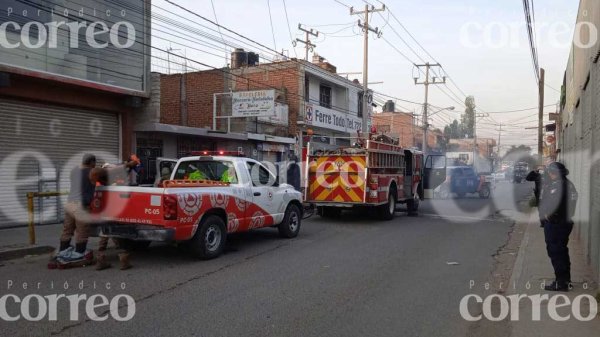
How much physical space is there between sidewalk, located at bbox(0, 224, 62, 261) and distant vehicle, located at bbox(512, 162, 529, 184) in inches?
1706

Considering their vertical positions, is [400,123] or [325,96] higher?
[400,123]

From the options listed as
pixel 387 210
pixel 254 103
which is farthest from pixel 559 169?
pixel 254 103

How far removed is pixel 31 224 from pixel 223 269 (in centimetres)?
388

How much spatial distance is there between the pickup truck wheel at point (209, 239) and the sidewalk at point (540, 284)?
4.81 metres

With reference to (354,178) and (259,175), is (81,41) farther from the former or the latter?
(354,178)

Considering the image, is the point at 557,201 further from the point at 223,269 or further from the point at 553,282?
the point at 223,269

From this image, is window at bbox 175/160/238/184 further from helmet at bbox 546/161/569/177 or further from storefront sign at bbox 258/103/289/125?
storefront sign at bbox 258/103/289/125

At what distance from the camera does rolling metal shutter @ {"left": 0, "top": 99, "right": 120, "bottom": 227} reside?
12195 mm

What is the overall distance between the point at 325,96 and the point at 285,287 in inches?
970

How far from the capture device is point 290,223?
38.1 feet

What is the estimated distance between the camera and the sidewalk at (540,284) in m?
5.18

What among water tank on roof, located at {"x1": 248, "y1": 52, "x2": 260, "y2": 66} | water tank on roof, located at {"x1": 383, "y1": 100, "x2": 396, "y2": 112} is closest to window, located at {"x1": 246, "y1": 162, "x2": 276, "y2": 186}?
water tank on roof, located at {"x1": 248, "y1": 52, "x2": 260, "y2": 66}

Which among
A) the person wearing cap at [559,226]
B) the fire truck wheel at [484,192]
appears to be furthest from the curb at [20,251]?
the fire truck wheel at [484,192]

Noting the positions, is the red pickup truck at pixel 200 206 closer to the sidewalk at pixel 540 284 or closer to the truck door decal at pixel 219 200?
the truck door decal at pixel 219 200
